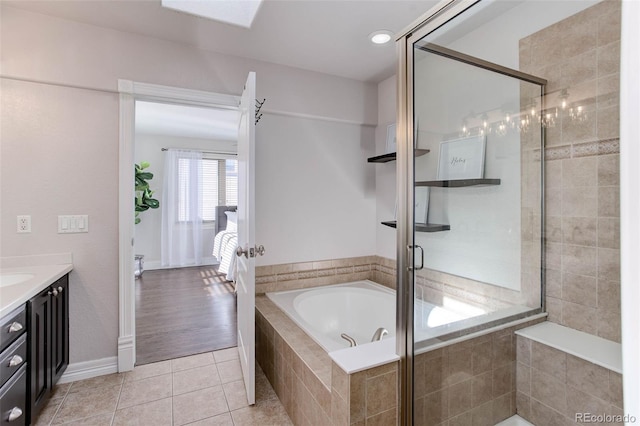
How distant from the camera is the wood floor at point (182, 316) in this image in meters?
2.68

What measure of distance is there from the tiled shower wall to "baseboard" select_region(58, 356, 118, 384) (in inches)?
112

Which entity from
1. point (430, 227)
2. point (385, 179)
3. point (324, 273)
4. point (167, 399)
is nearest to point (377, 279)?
point (324, 273)

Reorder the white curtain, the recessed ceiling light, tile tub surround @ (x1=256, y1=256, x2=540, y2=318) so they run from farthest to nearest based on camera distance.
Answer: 1. the white curtain
2. the recessed ceiling light
3. tile tub surround @ (x1=256, y1=256, x2=540, y2=318)

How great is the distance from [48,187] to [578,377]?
10.4 feet

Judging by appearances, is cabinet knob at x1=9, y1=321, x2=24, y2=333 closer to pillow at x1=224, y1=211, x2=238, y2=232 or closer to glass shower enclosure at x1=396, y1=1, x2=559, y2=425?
glass shower enclosure at x1=396, y1=1, x2=559, y2=425

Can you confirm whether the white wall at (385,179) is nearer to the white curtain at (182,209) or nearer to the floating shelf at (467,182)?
the floating shelf at (467,182)

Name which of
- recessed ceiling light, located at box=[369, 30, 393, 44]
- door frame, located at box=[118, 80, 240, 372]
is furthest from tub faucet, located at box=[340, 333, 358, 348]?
recessed ceiling light, located at box=[369, 30, 393, 44]

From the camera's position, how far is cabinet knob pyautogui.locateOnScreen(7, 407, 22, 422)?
1364 mm

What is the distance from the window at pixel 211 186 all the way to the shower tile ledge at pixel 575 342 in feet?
18.6

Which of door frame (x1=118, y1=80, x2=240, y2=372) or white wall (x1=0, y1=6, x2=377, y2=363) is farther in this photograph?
door frame (x1=118, y1=80, x2=240, y2=372)

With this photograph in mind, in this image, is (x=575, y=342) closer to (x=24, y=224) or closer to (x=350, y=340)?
(x=350, y=340)

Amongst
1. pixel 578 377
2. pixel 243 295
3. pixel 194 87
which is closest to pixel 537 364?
pixel 578 377

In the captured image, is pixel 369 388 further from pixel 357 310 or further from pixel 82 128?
pixel 82 128
